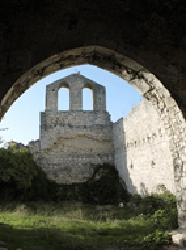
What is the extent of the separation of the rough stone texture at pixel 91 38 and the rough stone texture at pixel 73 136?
995 cm

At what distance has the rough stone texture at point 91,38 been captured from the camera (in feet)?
9.10

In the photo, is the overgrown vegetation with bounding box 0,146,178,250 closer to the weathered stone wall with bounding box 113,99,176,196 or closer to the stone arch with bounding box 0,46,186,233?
the weathered stone wall with bounding box 113,99,176,196

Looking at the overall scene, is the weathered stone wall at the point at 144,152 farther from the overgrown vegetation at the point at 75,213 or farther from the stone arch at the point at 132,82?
the stone arch at the point at 132,82

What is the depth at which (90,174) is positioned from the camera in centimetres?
1279

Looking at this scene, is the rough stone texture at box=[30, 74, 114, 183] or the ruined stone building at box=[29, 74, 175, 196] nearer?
the ruined stone building at box=[29, 74, 175, 196]

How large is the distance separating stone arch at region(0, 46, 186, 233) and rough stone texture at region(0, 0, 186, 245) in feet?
0.07

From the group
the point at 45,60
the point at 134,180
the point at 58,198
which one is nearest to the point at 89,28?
the point at 45,60

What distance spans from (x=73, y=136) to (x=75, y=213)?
16.5 feet

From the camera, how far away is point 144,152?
977 cm

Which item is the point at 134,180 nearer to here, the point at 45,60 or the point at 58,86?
the point at 58,86

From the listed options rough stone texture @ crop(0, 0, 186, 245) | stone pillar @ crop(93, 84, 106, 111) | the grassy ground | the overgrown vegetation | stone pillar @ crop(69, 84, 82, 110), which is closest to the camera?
rough stone texture @ crop(0, 0, 186, 245)

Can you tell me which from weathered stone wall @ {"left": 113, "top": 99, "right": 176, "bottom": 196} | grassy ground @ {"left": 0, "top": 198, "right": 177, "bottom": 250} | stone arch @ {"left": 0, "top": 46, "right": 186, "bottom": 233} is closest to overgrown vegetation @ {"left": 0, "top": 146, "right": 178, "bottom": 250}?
grassy ground @ {"left": 0, "top": 198, "right": 177, "bottom": 250}

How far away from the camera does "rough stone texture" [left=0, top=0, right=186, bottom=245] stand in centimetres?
277

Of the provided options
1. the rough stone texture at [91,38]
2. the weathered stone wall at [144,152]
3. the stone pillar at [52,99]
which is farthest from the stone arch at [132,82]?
the stone pillar at [52,99]
